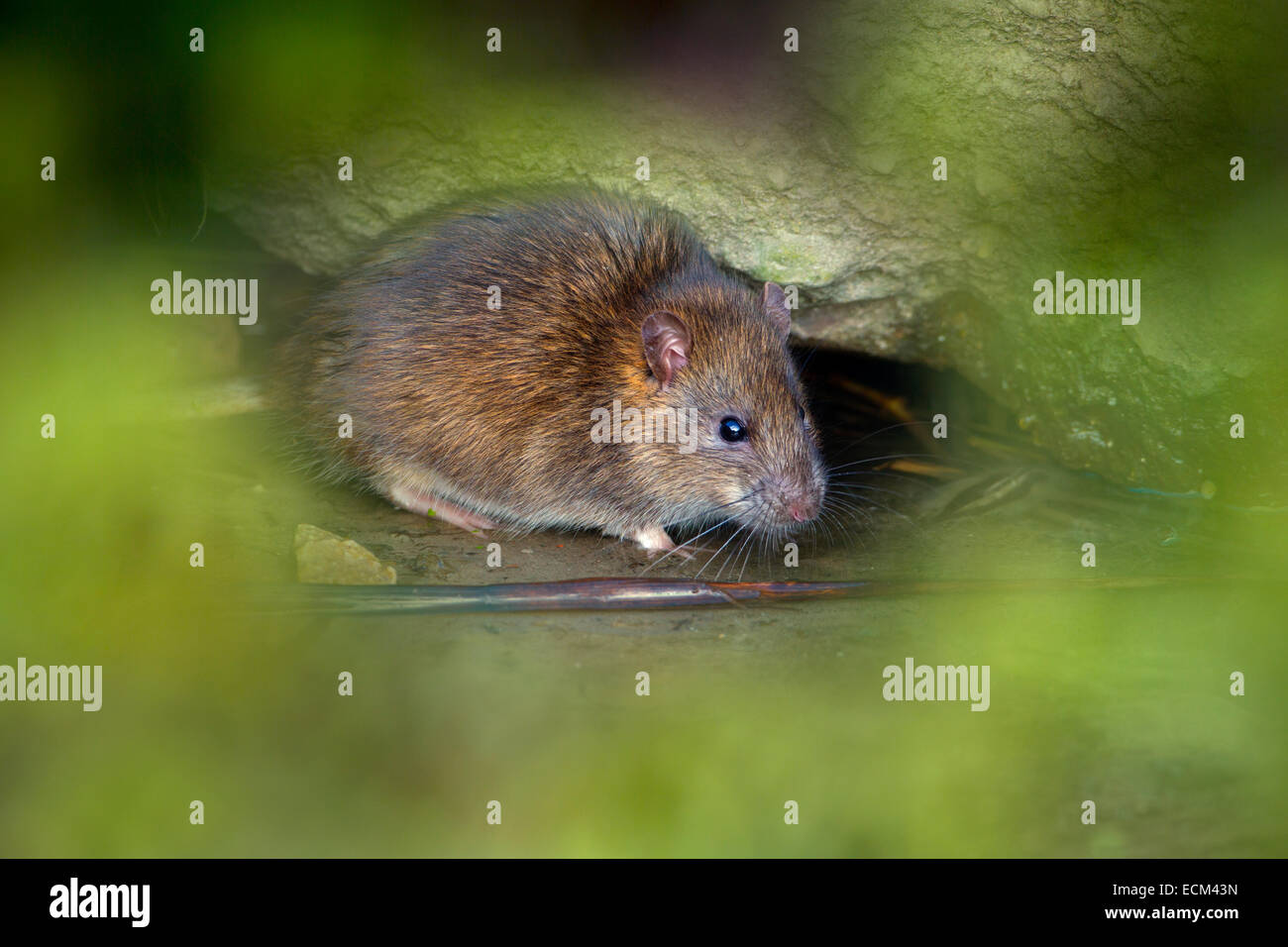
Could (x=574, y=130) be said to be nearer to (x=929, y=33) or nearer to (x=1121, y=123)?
(x=929, y=33)

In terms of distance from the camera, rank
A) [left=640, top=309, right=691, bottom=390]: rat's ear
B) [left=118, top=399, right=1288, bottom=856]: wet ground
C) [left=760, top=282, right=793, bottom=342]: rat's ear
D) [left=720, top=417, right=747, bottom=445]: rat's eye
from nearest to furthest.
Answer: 1. [left=118, top=399, right=1288, bottom=856]: wet ground
2. [left=640, top=309, right=691, bottom=390]: rat's ear
3. [left=720, top=417, right=747, bottom=445]: rat's eye
4. [left=760, top=282, right=793, bottom=342]: rat's ear

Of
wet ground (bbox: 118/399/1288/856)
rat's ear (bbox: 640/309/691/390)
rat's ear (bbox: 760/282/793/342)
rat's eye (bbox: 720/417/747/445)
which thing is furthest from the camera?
rat's ear (bbox: 760/282/793/342)

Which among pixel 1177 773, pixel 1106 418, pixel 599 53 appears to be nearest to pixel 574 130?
pixel 599 53

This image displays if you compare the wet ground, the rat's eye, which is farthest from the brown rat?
the wet ground

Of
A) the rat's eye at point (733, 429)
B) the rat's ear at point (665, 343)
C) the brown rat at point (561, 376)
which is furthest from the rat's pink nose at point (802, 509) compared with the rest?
the rat's ear at point (665, 343)

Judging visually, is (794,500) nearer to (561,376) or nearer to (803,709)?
(561,376)

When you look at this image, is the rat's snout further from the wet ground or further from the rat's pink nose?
the wet ground
